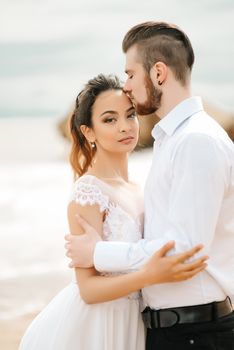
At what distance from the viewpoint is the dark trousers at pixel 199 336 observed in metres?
2.38

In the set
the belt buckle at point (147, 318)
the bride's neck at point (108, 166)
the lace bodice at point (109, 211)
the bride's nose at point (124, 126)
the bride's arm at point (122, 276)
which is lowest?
the belt buckle at point (147, 318)

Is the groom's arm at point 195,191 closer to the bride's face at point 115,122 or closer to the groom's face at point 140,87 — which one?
the groom's face at point 140,87

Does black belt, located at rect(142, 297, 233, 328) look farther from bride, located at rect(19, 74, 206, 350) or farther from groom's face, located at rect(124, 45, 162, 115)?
groom's face, located at rect(124, 45, 162, 115)

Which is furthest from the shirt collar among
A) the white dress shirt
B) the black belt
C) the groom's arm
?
the black belt

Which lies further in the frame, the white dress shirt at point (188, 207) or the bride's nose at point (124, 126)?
the bride's nose at point (124, 126)

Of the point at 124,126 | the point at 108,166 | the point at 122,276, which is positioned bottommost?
the point at 122,276

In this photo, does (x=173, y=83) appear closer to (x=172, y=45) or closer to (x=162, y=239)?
(x=172, y=45)

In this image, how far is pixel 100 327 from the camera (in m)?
2.59

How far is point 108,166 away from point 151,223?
396 millimetres

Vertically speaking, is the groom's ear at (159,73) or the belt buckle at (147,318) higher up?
the groom's ear at (159,73)

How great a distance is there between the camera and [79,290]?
2.55 metres

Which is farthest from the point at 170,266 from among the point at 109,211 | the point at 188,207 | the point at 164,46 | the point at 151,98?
the point at 164,46

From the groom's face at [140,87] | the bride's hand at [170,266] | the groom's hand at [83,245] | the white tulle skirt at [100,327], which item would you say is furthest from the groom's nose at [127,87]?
the white tulle skirt at [100,327]

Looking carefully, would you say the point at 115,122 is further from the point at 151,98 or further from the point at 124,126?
the point at 151,98
